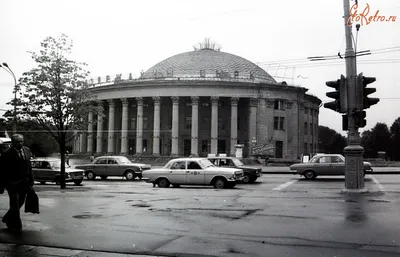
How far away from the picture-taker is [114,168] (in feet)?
101

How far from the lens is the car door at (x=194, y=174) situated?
68.9 feet

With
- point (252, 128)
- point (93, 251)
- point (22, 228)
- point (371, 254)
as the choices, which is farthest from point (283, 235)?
point (252, 128)

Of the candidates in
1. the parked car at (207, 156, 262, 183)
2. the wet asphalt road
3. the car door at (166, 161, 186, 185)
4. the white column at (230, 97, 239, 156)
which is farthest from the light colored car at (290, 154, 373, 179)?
the white column at (230, 97, 239, 156)

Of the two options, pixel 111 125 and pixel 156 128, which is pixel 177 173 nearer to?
pixel 156 128

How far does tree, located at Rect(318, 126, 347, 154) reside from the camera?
118694 millimetres

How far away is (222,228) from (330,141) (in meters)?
124

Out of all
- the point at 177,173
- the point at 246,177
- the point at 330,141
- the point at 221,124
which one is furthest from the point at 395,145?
the point at 177,173

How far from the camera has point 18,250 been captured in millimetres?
7062

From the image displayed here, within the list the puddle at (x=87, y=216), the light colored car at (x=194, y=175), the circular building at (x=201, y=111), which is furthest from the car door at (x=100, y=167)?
the circular building at (x=201, y=111)

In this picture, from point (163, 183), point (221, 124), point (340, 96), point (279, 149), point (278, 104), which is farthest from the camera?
point (221, 124)

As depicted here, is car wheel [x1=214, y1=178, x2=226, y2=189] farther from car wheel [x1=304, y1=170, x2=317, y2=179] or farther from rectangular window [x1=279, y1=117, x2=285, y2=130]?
rectangular window [x1=279, y1=117, x2=285, y2=130]

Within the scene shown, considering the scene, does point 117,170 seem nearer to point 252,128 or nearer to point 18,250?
point 18,250

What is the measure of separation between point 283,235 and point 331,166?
20.9m

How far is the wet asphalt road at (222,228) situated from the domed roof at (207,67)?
55.3 meters
